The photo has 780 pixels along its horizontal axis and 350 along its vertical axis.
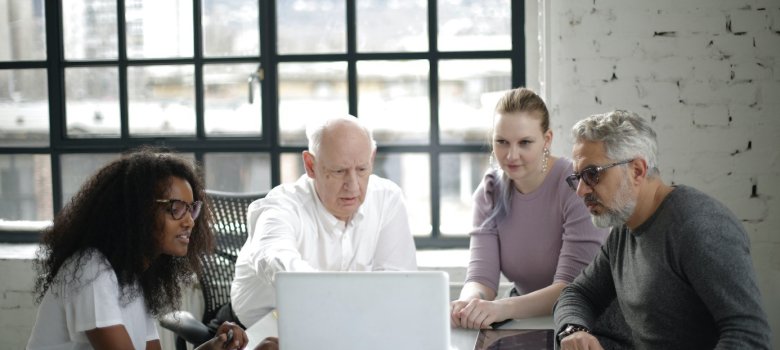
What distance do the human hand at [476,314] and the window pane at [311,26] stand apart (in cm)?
180

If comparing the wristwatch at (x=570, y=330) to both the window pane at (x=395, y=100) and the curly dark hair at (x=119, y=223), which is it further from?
the window pane at (x=395, y=100)

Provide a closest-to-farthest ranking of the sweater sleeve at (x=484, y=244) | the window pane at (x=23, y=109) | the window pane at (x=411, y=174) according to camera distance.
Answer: the sweater sleeve at (x=484, y=244) < the window pane at (x=411, y=174) < the window pane at (x=23, y=109)

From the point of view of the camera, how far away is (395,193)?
2998mm

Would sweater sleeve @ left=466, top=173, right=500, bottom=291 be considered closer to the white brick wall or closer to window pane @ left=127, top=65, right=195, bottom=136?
the white brick wall

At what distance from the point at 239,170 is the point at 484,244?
59.4 inches

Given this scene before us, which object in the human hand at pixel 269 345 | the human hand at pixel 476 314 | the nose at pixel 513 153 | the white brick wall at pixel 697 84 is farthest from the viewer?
the white brick wall at pixel 697 84

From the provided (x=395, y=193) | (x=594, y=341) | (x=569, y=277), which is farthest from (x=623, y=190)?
(x=395, y=193)

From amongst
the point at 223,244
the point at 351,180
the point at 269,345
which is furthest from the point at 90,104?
the point at 269,345

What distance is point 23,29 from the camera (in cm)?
417

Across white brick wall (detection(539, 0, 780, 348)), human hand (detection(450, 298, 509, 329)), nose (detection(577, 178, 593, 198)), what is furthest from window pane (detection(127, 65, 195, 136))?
nose (detection(577, 178, 593, 198))

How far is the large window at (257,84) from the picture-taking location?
3928mm

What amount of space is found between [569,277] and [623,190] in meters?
0.59

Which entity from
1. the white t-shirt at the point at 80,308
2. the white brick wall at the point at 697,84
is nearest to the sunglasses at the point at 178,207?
the white t-shirt at the point at 80,308

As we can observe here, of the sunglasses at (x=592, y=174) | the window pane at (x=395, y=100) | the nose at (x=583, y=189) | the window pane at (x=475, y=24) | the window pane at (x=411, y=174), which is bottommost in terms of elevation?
the window pane at (x=411, y=174)
